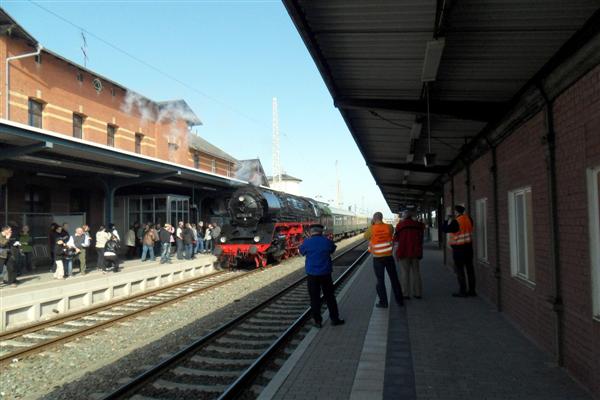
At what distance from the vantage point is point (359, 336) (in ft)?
21.5

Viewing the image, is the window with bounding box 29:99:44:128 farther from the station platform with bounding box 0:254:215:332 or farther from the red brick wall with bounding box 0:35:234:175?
the station platform with bounding box 0:254:215:332

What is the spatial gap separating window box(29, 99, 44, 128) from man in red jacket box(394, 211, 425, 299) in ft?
59.2

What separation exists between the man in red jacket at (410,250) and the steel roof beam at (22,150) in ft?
26.7

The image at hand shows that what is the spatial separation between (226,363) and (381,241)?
369 centimetres

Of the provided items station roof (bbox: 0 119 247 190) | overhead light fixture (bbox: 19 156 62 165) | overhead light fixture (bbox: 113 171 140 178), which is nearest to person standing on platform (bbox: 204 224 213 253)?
station roof (bbox: 0 119 247 190)

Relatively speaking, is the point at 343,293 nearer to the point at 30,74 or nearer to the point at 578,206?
the point at 578,206

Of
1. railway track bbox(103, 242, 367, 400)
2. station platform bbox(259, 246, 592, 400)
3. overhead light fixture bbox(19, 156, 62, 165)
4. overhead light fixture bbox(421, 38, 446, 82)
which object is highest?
overhead light fixture bbox(19, 156, 62, 165)

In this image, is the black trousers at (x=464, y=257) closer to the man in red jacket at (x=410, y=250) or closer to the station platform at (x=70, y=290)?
the man in red jacket at (x=410, y=250)

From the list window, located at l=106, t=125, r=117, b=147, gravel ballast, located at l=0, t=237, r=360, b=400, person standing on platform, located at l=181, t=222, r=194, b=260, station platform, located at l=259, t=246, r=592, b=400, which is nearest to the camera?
station platform, located at l=259, t=246, r=592, b=400

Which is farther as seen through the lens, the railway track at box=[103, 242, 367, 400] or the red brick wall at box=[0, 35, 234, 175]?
the red brick wall at box=[0, 35, 234, 175]

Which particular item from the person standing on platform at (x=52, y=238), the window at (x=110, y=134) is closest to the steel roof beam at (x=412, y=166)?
the person standing on platform at (x=52, y=238)

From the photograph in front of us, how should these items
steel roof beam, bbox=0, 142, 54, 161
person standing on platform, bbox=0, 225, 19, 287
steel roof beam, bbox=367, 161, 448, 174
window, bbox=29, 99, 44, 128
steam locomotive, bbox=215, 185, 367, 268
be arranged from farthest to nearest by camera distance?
window, bbox=29, 99, 44, 128
steam locomotive, bbox=215, 185, 367, 268
steel roof beam, bbox=367, 161, 448, 174
person standing on platform, bbox=0, 225, 19, 287
steel roof beam, bbox=0, 142, 54, 161

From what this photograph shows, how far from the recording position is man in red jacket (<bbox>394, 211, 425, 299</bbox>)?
9.15 metres

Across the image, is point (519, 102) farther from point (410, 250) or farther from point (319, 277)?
point (410, 250)
